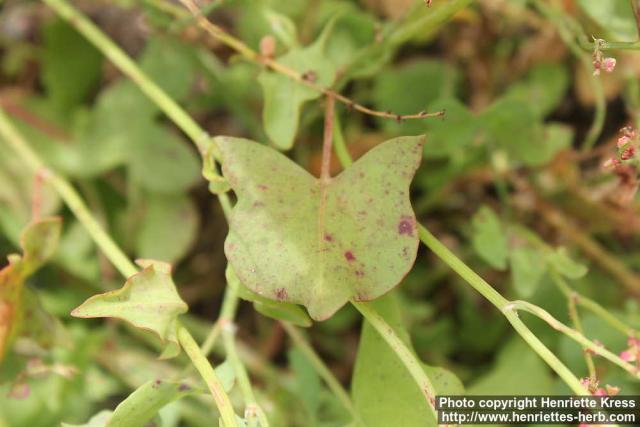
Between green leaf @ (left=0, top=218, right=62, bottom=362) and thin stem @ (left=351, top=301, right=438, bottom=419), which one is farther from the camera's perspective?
green leaf @ (left=0, top=218, right=62, bottom=362)

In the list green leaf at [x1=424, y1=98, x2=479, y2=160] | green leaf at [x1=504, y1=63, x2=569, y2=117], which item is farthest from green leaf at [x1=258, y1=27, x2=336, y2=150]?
green leaf at [x1=504, y1=63, x2=569, y2=117]

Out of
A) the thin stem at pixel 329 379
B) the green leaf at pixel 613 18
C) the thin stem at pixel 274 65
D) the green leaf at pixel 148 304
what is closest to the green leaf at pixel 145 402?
the green leaf at pixel 148 304

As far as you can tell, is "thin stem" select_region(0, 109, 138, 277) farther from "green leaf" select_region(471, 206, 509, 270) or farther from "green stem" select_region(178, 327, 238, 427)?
"green leaf" select_region(471, 206, 509, 270)

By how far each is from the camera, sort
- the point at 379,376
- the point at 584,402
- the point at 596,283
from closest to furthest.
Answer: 1. the point at 584,402
2. the point at 379,376
3. the point at 596,283

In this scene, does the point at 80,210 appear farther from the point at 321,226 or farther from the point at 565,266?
the point at 565,266

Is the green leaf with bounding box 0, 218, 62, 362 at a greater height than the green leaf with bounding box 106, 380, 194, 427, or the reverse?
the green leaf with bounding box 0, 218, 62, 362

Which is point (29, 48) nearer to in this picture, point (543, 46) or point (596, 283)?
point (543, 46)

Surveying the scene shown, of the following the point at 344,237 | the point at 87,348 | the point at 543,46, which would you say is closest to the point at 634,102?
the point at 543,46
